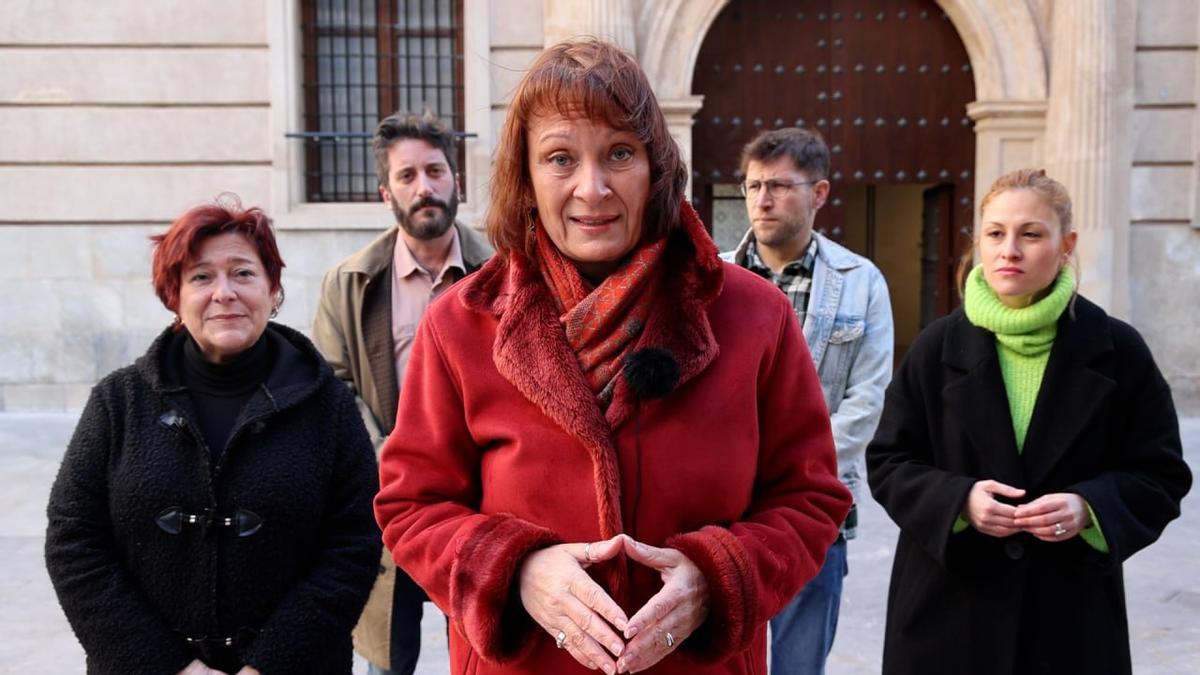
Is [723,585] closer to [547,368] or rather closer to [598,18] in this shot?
[547,368]

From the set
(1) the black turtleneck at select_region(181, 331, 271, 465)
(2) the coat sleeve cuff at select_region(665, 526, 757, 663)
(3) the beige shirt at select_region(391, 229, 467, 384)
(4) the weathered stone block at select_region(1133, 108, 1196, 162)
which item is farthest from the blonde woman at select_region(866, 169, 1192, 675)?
(4) the weathered stone block at select_region(1133, 108, 1196, 162)

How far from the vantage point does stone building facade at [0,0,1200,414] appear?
952 centimetres

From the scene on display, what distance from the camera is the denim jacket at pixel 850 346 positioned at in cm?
352

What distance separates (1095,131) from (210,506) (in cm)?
892

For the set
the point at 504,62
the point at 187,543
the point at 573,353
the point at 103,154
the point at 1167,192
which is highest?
the point at 504,62

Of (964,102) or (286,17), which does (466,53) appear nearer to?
(286,17)

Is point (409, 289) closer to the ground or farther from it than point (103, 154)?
closer to the ground

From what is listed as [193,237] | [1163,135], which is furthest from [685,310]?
[1163,135]

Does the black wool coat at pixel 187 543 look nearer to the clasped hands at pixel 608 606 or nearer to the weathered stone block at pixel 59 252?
the clasped hands at pixel 608 606

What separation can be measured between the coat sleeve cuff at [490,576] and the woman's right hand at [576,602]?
3 centimetres

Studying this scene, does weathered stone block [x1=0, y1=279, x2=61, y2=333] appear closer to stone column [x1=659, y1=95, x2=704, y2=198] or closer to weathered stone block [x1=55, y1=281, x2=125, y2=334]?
weathered stone block [x1=55, y1=281, x2=125, y2=334]

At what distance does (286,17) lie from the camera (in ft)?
31.4

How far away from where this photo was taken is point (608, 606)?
1.66 metres

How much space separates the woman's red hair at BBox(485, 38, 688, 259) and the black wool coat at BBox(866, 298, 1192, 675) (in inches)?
53.5
